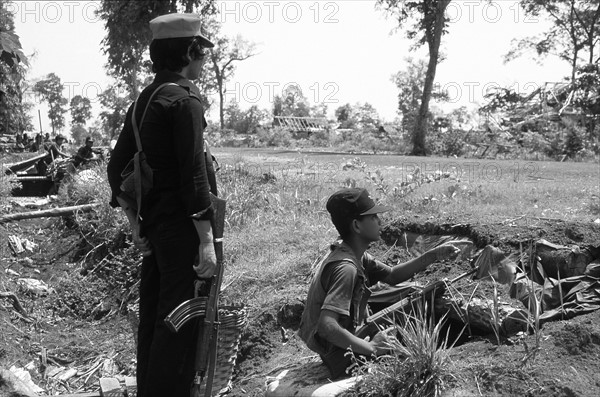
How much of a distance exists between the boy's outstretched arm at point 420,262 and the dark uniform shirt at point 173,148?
1.12 m

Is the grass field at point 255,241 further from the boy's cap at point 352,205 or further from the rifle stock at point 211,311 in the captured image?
the boy's cap at point 352,205

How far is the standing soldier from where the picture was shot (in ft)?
11.2

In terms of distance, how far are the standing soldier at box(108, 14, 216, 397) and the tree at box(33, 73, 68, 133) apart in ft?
233

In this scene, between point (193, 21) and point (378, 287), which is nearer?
point (193, 21)

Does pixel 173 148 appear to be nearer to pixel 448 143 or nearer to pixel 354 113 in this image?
pixel 448 143

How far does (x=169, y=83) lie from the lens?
3.51 meters

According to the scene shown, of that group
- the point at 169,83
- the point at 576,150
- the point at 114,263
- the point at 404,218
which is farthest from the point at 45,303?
the point at 576,150

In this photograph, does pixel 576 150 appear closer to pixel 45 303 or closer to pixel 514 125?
pixel 514 125

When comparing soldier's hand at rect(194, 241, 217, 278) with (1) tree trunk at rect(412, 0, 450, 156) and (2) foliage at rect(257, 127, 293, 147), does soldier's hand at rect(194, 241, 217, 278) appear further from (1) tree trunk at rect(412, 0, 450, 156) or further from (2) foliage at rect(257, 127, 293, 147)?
(2) foliage at rect(257, 127, 293, 147)

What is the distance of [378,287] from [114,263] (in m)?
4.54

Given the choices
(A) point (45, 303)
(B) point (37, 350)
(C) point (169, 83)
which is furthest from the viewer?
(A) point (45, 303)

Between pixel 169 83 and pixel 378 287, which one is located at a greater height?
pixel 169 83

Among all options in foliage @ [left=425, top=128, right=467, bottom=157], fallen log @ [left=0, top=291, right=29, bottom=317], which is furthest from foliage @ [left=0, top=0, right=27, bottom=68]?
foliage @ [left=425, top=128, right=467, bottom=157]

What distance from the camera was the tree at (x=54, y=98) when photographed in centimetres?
7388
